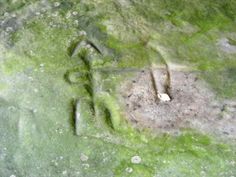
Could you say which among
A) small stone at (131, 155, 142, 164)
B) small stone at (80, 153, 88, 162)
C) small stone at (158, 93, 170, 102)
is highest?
small stone at (158, 93, 170, 102)

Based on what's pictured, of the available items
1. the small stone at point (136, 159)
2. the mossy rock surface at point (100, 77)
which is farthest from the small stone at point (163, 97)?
the small stone at point (136, 159)

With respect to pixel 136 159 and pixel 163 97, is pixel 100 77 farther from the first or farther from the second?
pixel 136 159

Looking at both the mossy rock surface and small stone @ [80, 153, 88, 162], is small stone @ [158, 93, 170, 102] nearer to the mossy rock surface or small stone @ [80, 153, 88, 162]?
the mossy rock surface

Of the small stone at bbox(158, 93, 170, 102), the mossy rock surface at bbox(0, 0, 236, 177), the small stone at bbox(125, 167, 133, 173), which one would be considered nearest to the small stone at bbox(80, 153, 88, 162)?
the mossy rock surface at bbox(0, 0, 236, 177)

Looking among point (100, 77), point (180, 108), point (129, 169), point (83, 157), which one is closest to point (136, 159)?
point (129, 169)

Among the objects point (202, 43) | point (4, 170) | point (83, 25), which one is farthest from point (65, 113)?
point (202, 43)

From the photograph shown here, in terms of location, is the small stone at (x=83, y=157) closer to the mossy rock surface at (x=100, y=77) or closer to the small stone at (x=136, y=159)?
the mossy rock surface at (x=100, y=77)

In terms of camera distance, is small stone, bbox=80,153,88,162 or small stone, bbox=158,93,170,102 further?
small stone, bbox=158,93,170,102

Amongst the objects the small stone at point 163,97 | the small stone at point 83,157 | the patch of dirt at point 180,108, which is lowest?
the small stone at point 83,157
